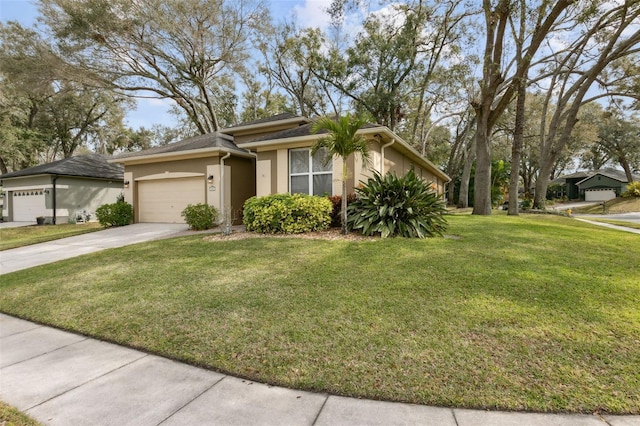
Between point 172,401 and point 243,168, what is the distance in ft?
37.3

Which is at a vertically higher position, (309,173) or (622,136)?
(622,136)

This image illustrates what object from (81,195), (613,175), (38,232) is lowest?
(38,232)

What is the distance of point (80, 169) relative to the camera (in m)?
17.3

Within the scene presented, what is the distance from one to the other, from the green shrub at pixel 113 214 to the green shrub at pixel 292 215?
25.7ft

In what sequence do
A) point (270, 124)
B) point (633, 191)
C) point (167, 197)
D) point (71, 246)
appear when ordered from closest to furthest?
point (71, 246)
point (167, 197)
point (270, 124)
point (633, 191)

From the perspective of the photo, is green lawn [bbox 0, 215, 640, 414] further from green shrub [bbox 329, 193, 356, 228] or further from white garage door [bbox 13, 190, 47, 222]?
white garage door [bbox 13, 190, 47, 222]

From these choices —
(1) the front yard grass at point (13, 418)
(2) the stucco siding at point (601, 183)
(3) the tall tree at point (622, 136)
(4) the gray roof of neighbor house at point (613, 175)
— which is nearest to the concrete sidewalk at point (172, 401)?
(1) the front yard grass at point (13, 418)

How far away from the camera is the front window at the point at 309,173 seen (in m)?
10.2

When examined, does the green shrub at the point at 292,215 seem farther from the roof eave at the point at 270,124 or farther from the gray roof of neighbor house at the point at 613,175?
the gray roof of neighbor house at the point at 613,175

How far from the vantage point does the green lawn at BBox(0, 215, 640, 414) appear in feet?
7.64

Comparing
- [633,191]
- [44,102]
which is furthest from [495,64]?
[44,102]

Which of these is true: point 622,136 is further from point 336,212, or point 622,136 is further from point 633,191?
point 336,212

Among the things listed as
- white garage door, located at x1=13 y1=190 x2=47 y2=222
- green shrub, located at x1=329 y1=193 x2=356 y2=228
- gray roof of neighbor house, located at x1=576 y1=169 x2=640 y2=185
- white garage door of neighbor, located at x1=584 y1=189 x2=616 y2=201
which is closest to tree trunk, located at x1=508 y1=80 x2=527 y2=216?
green shrub, located at x1=329 y1=193 x2=356 y2=228

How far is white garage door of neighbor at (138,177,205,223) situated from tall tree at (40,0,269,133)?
8.69 m
